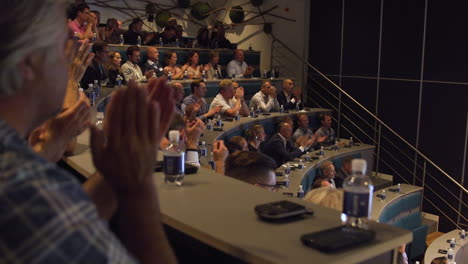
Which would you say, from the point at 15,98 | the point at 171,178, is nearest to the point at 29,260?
the point at 15,98

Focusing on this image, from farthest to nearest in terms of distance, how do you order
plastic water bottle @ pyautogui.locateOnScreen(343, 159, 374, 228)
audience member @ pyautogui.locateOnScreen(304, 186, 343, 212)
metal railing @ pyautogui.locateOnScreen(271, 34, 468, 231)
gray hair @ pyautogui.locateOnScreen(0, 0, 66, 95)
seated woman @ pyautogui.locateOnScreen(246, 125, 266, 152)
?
metal railing @ pyautogui.locateOnScreen(271, 34, 468, 231)
seated woman @ pyautogui.locateOnScreen(246, 125, 266, 152)
audience member @ pyautogui.locateOnScreen(304, 186, 343, 212)
plastic water bottle @ pyautogui.locateOnScreen(343, 159, 374, 228)
gray hair @ pyautogui.locateOnScreen(0, 0, 66, 95)

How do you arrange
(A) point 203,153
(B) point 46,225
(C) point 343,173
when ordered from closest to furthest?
1. (B) point 46,225
2. (A) point 203,153
3. (C) point 343,173

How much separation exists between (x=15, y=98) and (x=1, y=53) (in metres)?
0.07

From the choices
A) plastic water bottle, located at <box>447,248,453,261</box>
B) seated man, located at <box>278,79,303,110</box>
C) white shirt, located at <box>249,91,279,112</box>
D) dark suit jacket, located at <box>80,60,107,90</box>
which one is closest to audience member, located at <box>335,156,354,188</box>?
plastic water bottle, located at <box>447,248,453,261</box>

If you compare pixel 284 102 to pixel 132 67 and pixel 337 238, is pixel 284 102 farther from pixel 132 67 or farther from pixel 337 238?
pixel 337 238

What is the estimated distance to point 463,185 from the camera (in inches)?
272

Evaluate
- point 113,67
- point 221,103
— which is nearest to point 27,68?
point 113,67

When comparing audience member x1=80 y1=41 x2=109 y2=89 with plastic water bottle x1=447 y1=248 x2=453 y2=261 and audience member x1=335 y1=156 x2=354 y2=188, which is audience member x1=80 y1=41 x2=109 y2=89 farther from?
plastic water bottle x1=447 y1=248 x2=453 y2=261

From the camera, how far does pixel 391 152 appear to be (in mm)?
7707

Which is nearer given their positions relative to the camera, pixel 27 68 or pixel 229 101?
pixel 27 68

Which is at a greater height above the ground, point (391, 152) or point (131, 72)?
point (131, 72)

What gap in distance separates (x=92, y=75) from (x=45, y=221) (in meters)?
4.36

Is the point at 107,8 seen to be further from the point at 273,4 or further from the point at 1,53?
the point at 1,53

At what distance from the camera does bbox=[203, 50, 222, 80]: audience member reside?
7.49m
